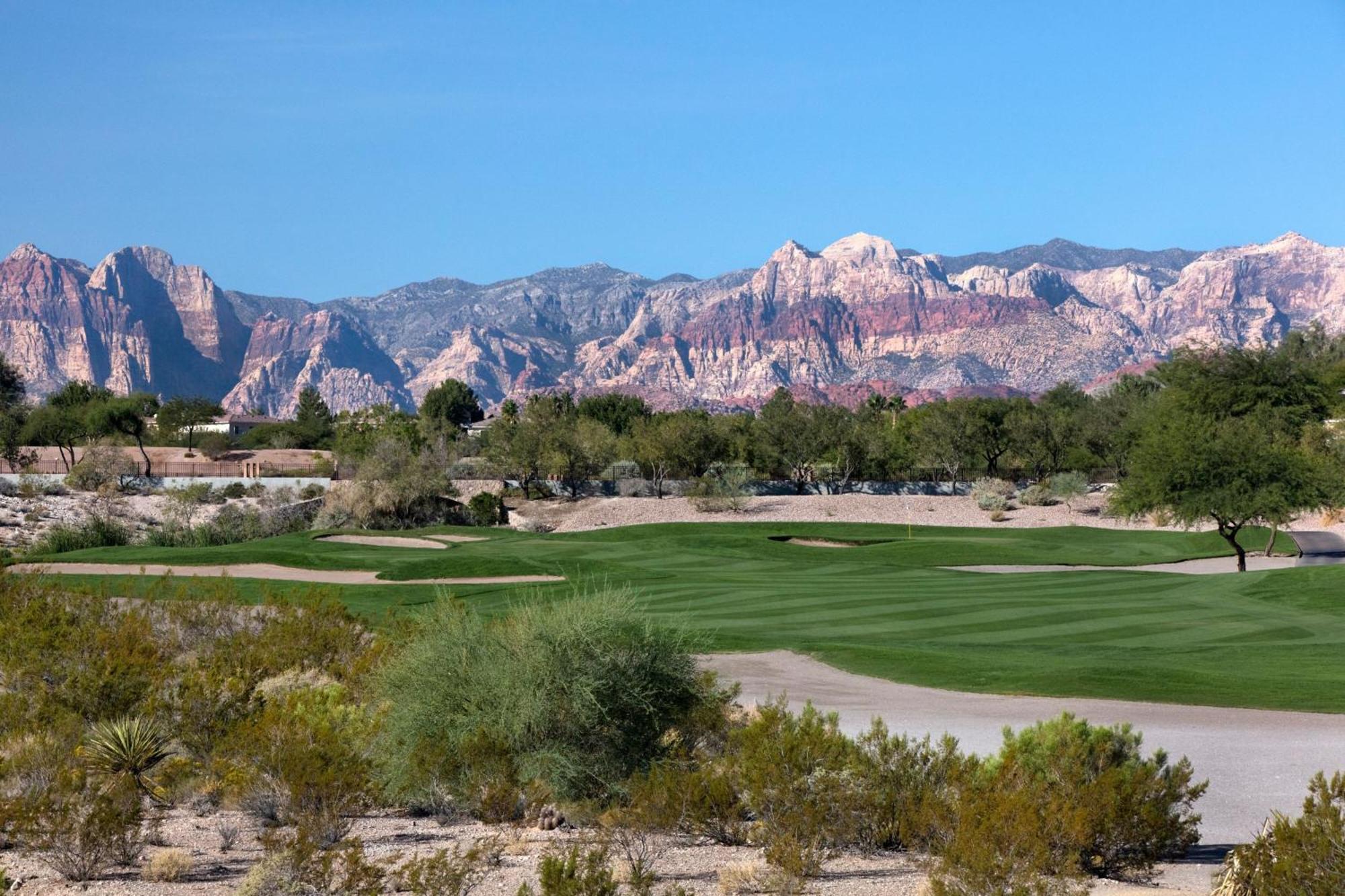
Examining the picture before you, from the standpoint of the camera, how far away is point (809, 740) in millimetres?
10891

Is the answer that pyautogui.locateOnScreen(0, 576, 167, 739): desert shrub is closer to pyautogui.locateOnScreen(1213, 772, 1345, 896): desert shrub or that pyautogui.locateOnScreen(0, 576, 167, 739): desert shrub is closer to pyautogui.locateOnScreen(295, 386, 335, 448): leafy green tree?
pyautogui.locateOnScreen(1213, 772, 1345, 896): desert shrub

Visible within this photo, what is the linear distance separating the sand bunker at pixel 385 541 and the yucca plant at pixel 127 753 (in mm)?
36377

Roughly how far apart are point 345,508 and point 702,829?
52303mm

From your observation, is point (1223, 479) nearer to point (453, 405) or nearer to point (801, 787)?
point (801, 787)

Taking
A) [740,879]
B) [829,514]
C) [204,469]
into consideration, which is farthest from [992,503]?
[740,879]

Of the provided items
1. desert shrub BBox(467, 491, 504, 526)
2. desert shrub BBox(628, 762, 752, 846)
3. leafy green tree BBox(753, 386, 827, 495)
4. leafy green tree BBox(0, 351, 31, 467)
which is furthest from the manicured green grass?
leafy green tree BBox(0, 351, 31, 467)

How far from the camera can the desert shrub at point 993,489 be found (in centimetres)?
7356

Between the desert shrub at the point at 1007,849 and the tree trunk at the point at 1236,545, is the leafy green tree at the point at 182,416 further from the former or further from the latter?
the desert shrub at the point at 1007,849

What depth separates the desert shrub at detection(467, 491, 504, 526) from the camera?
6569cm

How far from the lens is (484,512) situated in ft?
217

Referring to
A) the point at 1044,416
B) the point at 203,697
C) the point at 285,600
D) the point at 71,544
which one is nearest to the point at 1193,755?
the point at 203,697

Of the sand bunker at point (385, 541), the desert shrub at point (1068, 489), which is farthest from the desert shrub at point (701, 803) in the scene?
the desert shrub at point (1068, 489)

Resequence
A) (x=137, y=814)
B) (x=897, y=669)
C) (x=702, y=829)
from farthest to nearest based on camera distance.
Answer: (x=897, y=669)
(x=702, y=829)
(x=137, y=814)

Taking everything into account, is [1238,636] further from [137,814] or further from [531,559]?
[531,559]
